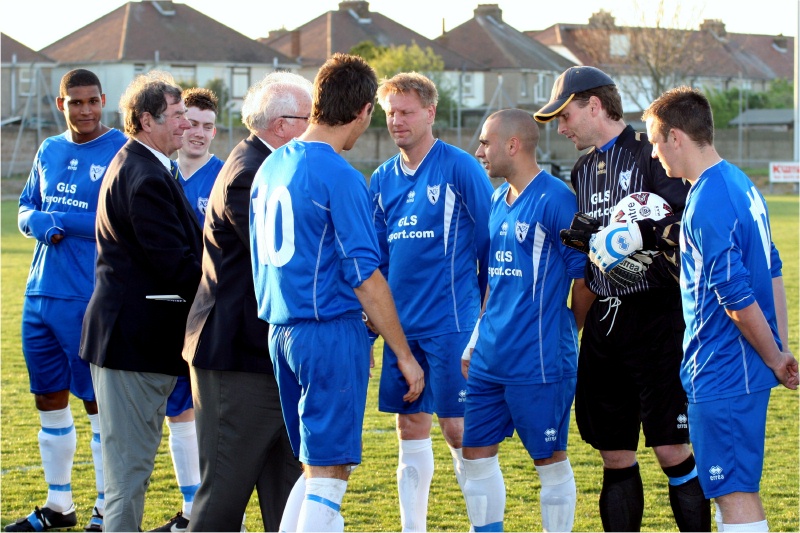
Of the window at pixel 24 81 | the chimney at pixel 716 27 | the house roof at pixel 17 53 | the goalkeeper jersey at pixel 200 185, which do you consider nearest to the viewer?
the goalkeeper jersey at pixel 200 185

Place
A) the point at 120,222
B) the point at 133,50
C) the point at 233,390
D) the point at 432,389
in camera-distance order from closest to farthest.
→ the point at 233,390 → the point at 120,222 → the point at 432,389 → the point at 133,50

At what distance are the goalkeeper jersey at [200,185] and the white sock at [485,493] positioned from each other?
241cm

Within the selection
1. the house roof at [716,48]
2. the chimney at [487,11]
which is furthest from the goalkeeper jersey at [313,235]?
the chimney at [487,11]

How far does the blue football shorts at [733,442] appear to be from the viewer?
12.9ft

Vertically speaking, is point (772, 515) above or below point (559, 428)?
below

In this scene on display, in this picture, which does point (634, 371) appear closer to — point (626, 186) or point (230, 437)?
point (626, 186)

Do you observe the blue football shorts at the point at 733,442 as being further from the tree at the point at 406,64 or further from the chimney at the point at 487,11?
the chimney at the point at 487,11

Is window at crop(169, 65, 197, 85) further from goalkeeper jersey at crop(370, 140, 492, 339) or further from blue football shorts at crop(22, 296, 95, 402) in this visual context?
goalkeeper jersey at crop(370, 140, 492, 339)

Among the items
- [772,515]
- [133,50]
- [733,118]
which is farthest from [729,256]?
[733,118]

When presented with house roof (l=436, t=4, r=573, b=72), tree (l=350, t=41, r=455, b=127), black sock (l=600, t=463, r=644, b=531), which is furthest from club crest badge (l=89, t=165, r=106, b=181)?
house roof (l=436, t=4, r=573, b=72)

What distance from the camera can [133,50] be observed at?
2133 inches

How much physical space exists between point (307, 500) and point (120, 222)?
157 cm

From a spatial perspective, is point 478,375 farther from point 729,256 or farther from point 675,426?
point 729,256

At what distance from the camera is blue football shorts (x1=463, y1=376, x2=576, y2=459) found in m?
4.72
